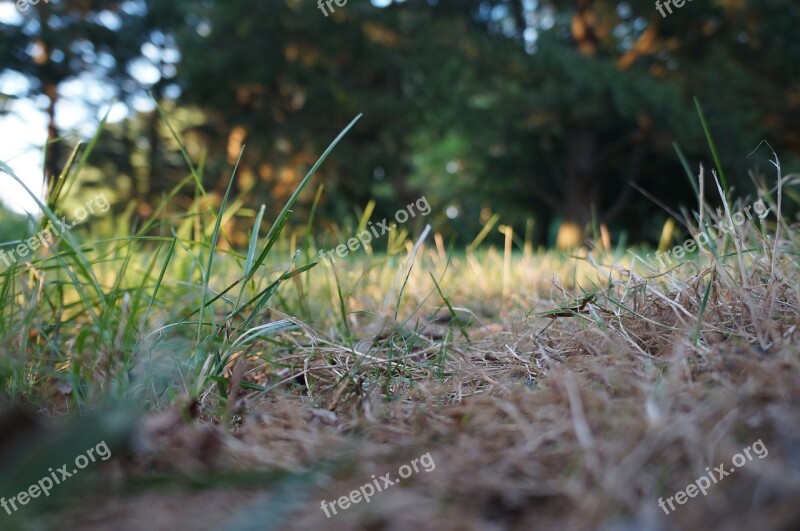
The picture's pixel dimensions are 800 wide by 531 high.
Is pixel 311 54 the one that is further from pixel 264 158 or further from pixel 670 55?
pixel 670 55

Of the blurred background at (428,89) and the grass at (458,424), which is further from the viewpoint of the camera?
the blurred background at (428,89)

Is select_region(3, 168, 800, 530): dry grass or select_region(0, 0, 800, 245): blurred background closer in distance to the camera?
select_region(3, 168, 800, 530): dry grass

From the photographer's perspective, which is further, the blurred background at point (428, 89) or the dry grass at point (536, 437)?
the blurred background at point (428, 89)

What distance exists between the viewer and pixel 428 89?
955cm

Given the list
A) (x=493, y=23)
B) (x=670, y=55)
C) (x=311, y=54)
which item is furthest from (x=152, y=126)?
(x=670, y=55)

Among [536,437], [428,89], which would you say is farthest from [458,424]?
[428,89]

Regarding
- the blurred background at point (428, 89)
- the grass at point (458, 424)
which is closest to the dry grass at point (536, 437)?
the grass at point (458, 424)

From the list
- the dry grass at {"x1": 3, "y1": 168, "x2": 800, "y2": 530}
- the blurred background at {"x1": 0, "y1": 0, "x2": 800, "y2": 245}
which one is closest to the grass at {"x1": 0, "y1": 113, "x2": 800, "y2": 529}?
the dry grass at {"x1": 3, "y1": 168, "x2": 800, "y2": 530}

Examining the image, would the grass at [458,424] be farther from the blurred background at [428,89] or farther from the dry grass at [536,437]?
the blurred background at [428,89]

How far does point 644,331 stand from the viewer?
3.39 feet

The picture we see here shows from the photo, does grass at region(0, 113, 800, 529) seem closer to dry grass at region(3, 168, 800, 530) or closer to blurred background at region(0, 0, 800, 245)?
dry grass at region(3, 168, 800, 530)

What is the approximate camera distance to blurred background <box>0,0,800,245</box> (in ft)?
27.6

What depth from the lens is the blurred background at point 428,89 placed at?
8414 millimetres

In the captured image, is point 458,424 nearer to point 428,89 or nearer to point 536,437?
point 536,437
